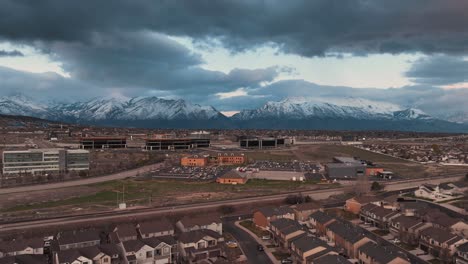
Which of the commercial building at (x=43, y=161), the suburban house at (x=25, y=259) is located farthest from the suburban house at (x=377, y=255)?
the commercial building at (x=43, y=161)

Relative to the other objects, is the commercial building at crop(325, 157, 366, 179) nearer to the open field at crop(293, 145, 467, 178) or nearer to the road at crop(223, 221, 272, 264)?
the open field at crop(293, 145, 467, 178)

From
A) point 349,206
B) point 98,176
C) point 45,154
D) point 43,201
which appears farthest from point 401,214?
point 45,154

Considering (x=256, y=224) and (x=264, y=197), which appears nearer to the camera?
(x=256, y=224)

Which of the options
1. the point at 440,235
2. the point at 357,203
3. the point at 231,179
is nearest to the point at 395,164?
the point at 231,179

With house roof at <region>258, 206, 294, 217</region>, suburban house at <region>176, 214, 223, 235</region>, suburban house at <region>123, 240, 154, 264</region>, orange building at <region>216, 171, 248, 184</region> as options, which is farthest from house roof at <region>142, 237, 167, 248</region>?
orange building at <region>216, 171, 248, 184</region>

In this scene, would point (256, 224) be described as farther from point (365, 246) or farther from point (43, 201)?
point (43, 201)

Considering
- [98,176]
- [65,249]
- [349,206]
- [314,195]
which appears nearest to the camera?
[65,249]

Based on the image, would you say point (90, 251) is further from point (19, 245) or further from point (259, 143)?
point (259, 143)
